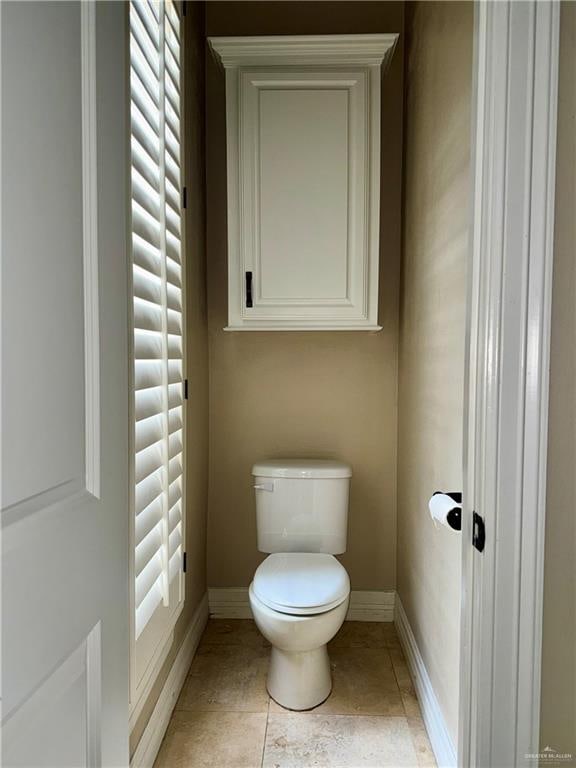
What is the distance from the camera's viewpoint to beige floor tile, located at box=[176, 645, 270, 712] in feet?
5.62

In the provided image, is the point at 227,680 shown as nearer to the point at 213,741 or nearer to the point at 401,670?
the point at 213,741

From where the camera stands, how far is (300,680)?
5.57 feet

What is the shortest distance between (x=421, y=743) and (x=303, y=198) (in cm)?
191

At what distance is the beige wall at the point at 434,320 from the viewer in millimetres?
1328

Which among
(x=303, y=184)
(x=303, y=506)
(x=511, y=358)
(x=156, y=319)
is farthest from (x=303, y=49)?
(x=303, y=506)

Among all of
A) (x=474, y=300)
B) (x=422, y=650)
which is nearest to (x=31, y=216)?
(x=474, y=300)

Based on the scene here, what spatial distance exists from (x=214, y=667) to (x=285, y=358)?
4.19ft

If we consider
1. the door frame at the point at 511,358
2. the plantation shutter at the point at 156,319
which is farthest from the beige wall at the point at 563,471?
the plantation shutter at the point at 156,319

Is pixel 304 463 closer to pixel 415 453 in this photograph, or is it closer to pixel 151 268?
pixel 415 453

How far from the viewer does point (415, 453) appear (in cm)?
191

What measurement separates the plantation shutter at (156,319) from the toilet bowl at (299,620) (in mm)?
303

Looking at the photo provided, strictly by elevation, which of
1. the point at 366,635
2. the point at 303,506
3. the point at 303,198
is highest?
the point at 303,198

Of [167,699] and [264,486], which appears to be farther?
[264,486]

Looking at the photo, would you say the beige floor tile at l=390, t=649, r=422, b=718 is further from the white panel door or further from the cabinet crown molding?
the cabinet crown molding
